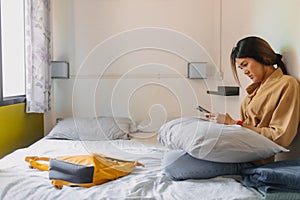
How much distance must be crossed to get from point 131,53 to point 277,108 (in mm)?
2109

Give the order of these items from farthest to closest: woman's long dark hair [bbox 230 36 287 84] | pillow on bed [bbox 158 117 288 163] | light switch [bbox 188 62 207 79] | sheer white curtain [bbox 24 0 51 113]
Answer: light switch [bbox 188 62 207 79] < sheer white curtain [bbox 24 0 51 113] < woman's long dark hair [bbox 230 36 287 84] < pillow on bed [bbox 158 117 288 163]

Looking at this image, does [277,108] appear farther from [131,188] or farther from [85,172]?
[85,172]

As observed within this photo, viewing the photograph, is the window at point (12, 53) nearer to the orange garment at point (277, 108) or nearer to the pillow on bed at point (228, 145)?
the pillow on bed at point (228, 145)

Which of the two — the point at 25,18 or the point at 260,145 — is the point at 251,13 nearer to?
the point at 260,145

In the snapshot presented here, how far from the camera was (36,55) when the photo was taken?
118 inches

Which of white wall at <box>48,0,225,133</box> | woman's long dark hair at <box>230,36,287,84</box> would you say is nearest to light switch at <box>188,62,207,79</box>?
white wall at <box>48,0,225,133</box>

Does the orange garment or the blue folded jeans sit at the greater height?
the orange garment

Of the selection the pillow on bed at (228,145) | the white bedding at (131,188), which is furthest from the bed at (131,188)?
the pillow on bed at (228,145)

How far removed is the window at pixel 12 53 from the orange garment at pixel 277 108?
1.90m

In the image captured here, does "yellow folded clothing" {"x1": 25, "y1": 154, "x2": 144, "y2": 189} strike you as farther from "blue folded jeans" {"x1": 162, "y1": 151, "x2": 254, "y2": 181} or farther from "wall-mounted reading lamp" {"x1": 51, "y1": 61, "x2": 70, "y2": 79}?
"wall-mounted reading lamp" {"x1": 51, "y1": 61, "x2": 70, "y2": 79}

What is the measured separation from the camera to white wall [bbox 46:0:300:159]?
11.3 ft

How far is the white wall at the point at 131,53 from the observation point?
344 cm

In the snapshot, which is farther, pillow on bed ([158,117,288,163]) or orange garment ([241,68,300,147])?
orange garment ([241,68,300,147])

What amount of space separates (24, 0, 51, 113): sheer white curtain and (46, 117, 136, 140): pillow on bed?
0.84ft
